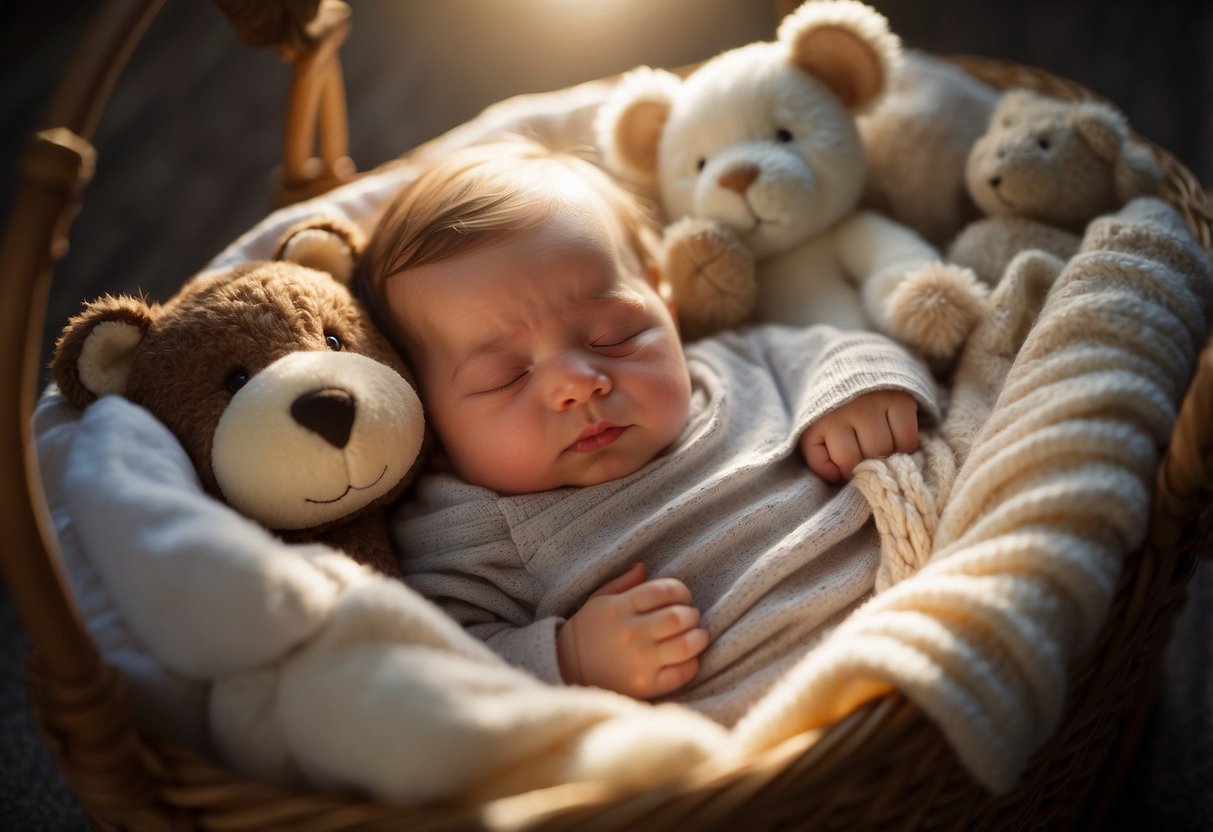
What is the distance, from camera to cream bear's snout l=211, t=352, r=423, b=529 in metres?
0.86

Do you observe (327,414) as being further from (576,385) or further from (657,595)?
(657,595)

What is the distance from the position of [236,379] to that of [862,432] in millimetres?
630

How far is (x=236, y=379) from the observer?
923 mm

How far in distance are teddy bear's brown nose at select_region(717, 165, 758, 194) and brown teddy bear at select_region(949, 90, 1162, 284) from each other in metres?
0.29

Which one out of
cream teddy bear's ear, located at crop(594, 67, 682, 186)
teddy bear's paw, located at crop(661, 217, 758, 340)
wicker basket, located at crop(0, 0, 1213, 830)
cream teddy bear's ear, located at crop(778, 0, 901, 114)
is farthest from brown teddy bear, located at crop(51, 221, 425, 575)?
cream teddy bear's ear, located at crop(778, 0, 901, 114)

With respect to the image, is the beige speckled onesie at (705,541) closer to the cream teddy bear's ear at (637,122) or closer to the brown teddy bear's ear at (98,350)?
the brown teddy bear's ear at (98,350)

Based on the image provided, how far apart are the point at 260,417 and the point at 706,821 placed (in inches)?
20.2

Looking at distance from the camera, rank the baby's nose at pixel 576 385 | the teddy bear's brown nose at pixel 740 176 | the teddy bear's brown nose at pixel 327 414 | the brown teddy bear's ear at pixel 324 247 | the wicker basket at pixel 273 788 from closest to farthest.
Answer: the wicker basket at pixel 273 788
the teddy bear's brown nose at pixel 327 414
the baby's nose at pixel 576 385
the brown teddy bear's ear at pixel 324 247
the teddy bear's brown nose at pixel 740 176

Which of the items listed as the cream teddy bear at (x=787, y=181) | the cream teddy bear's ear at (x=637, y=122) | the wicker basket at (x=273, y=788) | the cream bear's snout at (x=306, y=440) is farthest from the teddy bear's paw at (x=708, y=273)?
the wicker basket at (x=273, y=788)

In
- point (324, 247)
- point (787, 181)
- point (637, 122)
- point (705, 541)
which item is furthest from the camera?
point (637, 122)

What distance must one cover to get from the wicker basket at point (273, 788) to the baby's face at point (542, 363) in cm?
40

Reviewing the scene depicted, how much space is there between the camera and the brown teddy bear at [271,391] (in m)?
0.87

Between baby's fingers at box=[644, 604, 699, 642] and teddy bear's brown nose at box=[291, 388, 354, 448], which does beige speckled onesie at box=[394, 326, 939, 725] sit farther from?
teddy bear's brown nose at box=[291, 388, 354, 448]

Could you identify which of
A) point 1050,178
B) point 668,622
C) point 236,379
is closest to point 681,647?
point 668,622
